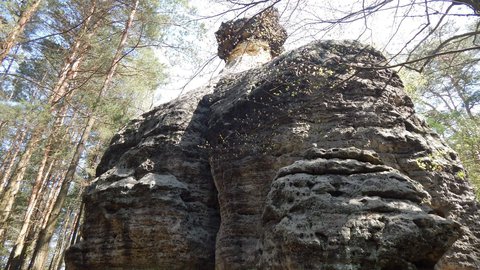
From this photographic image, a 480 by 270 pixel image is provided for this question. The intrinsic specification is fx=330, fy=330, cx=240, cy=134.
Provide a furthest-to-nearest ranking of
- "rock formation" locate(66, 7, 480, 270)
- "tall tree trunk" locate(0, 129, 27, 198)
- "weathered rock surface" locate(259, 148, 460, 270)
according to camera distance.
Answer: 1. "tall tree trunk" locate(0, 129, 27, 198)
2. "rock formation" locate(66, 7, 480, 270)
3. "weathered rock surface" locate(259, 148, 460, 270)

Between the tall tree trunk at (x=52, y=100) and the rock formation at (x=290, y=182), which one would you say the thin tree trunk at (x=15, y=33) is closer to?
the tall tree trunk at (x=52, y=100)

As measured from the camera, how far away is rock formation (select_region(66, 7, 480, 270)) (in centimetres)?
342

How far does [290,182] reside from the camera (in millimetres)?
4117

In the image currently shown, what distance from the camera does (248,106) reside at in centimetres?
665

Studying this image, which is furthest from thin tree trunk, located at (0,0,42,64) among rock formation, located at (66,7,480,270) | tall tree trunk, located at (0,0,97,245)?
rock formation, located at (66,7,480,270)

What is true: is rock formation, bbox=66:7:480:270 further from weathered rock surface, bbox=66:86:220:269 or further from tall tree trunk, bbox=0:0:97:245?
tall tree trunk, bbox=0:0:97:245

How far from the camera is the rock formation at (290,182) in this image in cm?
342

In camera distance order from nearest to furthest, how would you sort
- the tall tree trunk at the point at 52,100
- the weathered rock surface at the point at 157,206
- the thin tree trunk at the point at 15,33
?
the weathered rock surface at the point at 157,206, the thin tree trunk at the point at 15,33, the tall tree trunk at the point at 52,100

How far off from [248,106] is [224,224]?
7.69ft

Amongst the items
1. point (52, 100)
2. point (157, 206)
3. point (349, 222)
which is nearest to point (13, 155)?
point (52, 100)

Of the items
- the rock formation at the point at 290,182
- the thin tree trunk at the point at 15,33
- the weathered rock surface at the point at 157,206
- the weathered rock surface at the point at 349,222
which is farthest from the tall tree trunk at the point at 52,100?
the weathered rock surface at the point at 349,222

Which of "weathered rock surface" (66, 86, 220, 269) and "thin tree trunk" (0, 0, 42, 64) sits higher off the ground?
"thin tree trunk" (0, 0, 42, 64)

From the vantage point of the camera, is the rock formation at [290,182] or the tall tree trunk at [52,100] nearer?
the rock formation at [290,182]

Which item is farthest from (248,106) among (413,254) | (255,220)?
(413,254)
